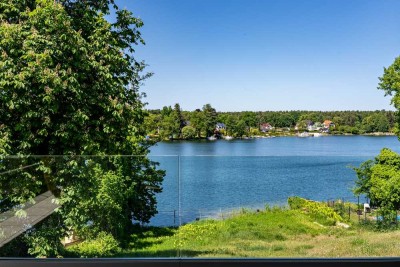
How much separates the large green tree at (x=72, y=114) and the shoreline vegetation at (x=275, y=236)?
0.73ft

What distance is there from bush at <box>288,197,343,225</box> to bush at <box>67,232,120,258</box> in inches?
46.4

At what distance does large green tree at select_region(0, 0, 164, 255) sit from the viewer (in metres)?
2.61

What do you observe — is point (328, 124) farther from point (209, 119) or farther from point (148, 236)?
point (148, 236)

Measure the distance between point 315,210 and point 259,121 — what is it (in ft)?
139

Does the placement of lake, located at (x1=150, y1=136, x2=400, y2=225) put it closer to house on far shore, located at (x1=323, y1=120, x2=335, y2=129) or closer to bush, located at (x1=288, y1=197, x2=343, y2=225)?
bush, located at (x1=288, y1=197, x2=343, y2=225)

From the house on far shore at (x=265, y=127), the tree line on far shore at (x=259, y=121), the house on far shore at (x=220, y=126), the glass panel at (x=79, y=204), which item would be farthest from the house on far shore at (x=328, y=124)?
the glass panel at (x=79, y=204)

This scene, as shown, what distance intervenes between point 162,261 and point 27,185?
1087 mm

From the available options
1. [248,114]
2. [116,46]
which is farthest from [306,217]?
[248,114]

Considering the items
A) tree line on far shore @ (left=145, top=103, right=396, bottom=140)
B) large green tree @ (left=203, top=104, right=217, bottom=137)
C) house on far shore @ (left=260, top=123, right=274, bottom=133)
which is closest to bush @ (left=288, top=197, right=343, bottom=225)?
tree line on far shore @ (left=145, top=103, right=396, bottom=140)

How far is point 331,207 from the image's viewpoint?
2604 millimetres

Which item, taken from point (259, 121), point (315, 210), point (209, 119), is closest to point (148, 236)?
point (315, 210)

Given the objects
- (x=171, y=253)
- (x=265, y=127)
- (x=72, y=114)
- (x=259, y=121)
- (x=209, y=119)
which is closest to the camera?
(x=171, y=253)

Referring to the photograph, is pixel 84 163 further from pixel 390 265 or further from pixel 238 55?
pixel 238 55

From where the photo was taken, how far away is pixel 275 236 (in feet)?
8.07
